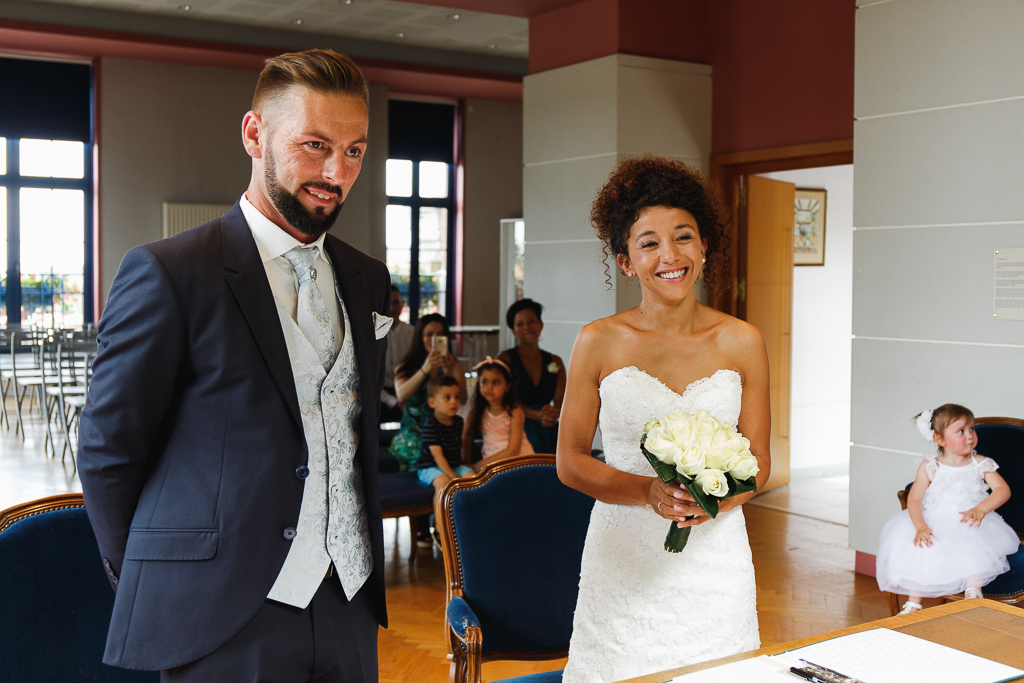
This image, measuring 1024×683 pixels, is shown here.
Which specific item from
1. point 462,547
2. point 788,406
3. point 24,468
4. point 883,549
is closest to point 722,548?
point 462,547

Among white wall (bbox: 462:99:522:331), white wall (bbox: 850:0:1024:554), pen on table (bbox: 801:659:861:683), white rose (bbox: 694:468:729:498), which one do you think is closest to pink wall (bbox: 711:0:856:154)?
white wall (bbox: 850:0:1024:554)

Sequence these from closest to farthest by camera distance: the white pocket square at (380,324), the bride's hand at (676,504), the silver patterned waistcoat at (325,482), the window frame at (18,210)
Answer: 1. the silver patterned waistcoat at (325,482)
2. the white pocket square at (380,324)
3. the bride's hand at (676,504)
4. the window frame at (18,210)

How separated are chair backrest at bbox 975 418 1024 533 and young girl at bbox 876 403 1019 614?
0.34 ft

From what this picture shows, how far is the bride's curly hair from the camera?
7.07 feet

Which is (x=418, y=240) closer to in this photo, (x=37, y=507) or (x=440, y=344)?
(x=440, y=344)

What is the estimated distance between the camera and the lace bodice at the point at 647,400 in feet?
6.93

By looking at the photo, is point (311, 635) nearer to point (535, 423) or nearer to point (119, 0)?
point (535, 423)

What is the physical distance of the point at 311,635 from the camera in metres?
1.53

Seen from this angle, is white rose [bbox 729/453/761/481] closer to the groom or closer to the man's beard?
the groom

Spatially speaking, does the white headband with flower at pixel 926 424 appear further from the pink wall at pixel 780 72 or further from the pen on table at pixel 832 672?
the pen on table at pixel 832 672

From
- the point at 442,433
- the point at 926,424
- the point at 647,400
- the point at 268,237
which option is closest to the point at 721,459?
the point at 647,400

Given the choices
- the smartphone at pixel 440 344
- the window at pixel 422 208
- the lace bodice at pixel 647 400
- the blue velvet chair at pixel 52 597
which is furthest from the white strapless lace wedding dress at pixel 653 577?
the window at pixel 422 208

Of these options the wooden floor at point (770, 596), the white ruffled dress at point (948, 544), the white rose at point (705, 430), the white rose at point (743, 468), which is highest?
the white rose at point (705, 430)

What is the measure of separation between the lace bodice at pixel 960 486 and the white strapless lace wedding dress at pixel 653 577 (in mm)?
2277
